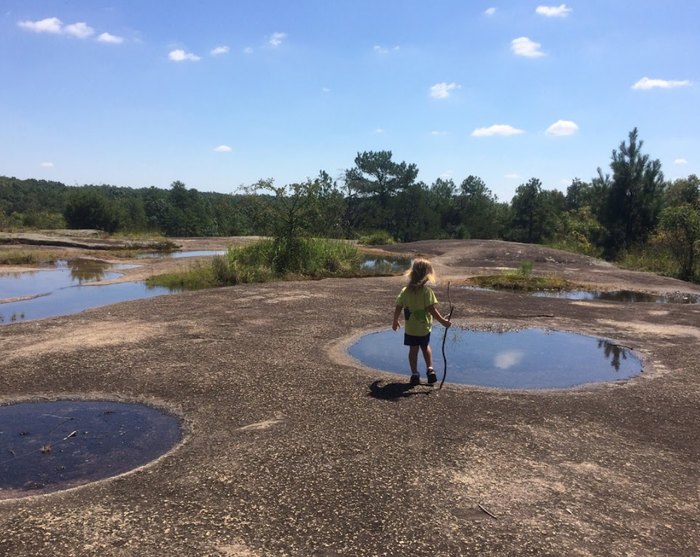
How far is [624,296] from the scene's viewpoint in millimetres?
17969

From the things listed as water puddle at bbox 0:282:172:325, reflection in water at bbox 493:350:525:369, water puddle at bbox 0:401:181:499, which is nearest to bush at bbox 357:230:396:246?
water puddle at bbox 0:282:172:325

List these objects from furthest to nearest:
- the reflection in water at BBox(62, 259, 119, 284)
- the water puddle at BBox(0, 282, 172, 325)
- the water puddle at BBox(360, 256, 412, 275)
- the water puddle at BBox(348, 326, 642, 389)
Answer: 1. the water puddle at BBox(360, 256, 412, 275)
2. the reflection in water at BBox(62, 259, 119, 284)
3. the water puddle at BBox(0, 282, 172, 325)
4. the water puddle at BBox(348, 326, 642, 389)

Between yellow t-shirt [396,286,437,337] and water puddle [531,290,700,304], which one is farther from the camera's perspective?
water puddle [531,290,700,304]

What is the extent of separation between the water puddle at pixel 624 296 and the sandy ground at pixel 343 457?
7161mm

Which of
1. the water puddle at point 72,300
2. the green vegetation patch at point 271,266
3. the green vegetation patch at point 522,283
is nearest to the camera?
the water puddle at point 72,300

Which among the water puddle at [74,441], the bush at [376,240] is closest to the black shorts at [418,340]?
the water puddle at [74,441]

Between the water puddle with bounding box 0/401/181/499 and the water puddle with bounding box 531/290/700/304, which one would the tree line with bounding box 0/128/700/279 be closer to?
the water puddle with bounding box 531/290/700/304

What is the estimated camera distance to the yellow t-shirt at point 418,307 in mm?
7262

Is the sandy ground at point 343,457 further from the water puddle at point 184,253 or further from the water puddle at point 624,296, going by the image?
the water puddle at point 184,253

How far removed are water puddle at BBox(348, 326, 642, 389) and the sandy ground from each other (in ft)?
1.70

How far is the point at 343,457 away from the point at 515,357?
5.26 metres

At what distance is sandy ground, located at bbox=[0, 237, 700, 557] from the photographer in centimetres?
379

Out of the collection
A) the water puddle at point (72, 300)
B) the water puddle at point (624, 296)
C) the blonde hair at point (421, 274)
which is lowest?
the water puddle at point (624, 296)

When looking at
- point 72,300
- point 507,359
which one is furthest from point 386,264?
point 507,359
